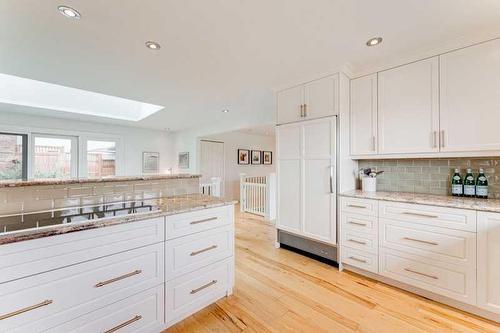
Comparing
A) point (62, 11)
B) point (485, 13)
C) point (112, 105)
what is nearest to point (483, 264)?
point (485, 13)

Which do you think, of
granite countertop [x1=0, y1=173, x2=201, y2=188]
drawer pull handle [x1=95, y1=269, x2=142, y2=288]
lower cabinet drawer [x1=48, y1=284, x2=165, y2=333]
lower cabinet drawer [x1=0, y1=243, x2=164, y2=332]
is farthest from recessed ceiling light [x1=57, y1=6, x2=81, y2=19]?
lower cabinet drawer [x1=48, y1=284, x2=165, y2=333]

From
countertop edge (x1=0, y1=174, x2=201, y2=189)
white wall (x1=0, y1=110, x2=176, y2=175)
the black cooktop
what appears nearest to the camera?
the black cooktop

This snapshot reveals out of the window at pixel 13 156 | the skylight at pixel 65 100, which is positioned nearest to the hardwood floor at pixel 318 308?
the skylight at pixel 65 100

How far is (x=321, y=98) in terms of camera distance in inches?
102

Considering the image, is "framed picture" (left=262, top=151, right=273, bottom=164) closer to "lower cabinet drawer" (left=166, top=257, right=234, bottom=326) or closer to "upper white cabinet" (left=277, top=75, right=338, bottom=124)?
"upper white cabinet" (left=277, top=75, right=338, bottom=124)

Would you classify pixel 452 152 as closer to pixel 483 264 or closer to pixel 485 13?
pixel 483 264

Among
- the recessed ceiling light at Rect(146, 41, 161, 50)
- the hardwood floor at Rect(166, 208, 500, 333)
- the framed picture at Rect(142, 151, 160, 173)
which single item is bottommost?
the hardwood floor at Rect(166, 208, 500, 333)

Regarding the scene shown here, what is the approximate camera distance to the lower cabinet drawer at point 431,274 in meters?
1.72

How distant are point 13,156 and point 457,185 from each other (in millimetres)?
7442

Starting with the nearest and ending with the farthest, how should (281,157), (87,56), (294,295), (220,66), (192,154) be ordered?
(294,295) → (87,56) → (220,66) → (281,157) → (192,154)

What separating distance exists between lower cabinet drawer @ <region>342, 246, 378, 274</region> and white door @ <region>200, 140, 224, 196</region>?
15.2 ft

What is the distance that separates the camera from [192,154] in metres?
6.37

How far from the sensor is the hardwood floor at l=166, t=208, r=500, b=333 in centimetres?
160

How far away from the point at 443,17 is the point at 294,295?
2619mm
